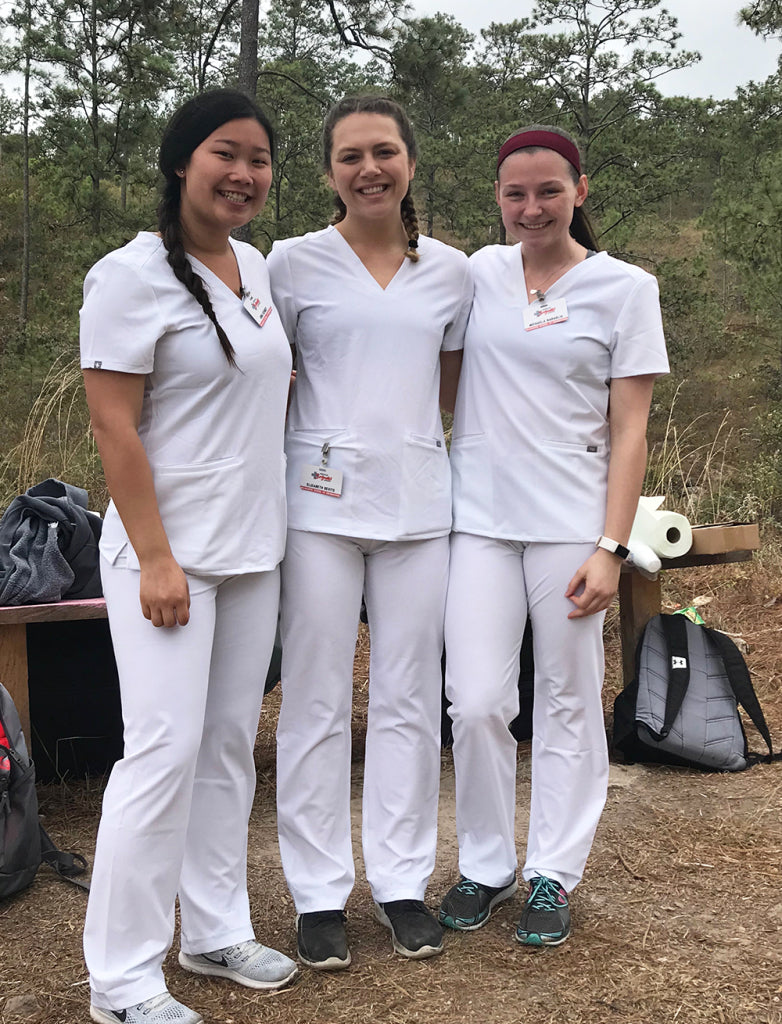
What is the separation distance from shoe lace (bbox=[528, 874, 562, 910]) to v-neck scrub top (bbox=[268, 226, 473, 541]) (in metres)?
0.86

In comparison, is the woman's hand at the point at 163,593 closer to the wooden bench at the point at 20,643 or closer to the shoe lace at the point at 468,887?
the shoe lace at the point at 468,887

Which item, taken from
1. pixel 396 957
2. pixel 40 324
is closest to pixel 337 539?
pixel 396 957

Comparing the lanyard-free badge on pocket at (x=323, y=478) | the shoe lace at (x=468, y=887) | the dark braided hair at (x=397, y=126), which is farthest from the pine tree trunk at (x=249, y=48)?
the shoe lace at (x=468, y=887)

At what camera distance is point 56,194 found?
14367 millimetres

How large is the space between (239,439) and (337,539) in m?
0.35

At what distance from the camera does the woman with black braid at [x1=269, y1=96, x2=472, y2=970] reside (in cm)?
225

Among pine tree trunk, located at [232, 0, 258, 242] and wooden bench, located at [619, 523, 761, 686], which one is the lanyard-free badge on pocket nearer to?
wooden bench, located at [619, 523, 761, 686]

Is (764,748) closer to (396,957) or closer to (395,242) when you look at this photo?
(396,957)

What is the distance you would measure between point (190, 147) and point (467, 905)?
5.85ft

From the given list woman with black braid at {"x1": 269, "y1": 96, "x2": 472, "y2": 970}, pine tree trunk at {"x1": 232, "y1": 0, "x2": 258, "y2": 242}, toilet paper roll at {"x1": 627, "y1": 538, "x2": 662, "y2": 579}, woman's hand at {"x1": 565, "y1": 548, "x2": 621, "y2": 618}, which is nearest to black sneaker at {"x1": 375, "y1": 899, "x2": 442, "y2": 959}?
woman with black braid at {"x1": 269, "y1": 96, "x2": 472, "y2": 970}

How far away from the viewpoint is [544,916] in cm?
238

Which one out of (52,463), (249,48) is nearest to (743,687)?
(52,463)

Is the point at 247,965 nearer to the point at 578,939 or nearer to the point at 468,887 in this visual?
the point at 468,887

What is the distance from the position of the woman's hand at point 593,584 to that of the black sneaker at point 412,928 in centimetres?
76
